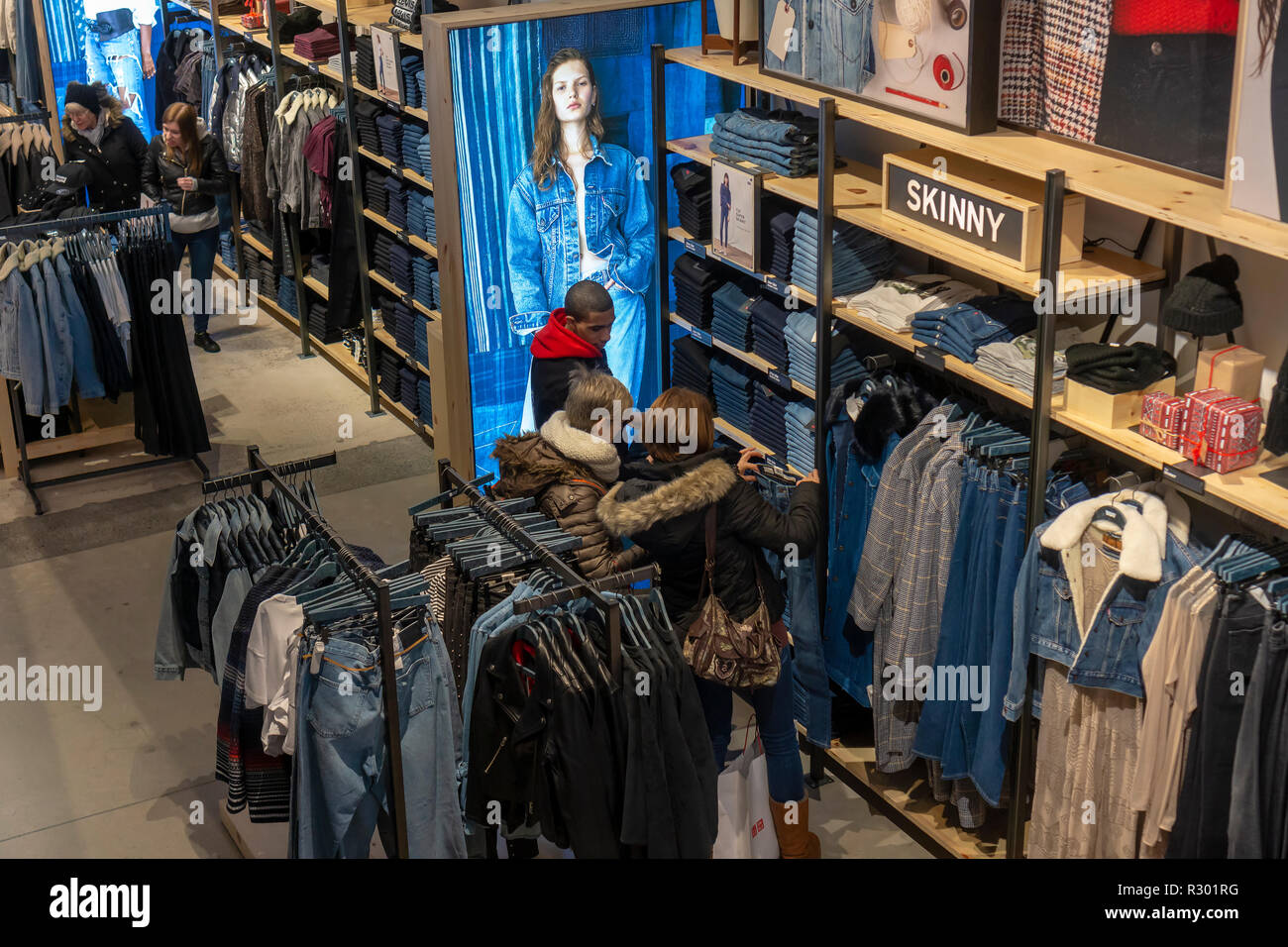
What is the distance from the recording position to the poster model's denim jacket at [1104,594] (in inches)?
165

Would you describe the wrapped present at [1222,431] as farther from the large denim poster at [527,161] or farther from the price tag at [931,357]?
the large denim poster at [527,161]

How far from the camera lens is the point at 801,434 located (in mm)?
5832

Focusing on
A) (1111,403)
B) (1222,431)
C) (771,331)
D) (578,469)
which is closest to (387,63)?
(771,331)

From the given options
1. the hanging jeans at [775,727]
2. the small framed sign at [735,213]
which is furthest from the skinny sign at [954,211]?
the hanging jeans at [775,727]

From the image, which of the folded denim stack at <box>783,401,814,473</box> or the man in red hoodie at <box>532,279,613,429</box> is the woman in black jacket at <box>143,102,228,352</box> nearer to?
the man in red hoodie at <box>532,279,613,429</box>

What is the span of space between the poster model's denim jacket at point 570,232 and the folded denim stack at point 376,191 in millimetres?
2514

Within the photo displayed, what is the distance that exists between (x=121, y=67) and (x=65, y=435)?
451 centimetres

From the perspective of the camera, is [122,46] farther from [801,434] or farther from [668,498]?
[668,498]

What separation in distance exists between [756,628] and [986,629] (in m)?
0.79

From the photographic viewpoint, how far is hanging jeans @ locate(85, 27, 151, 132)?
38.2 ft

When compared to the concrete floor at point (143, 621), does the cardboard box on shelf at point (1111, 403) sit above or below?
above

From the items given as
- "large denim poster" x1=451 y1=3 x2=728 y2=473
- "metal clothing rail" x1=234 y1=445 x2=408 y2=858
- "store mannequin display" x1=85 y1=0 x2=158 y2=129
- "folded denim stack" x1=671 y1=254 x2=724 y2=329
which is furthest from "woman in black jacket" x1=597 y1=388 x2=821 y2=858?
"store mannequin display" x1=85 y1=0 x2=158 y2=129
